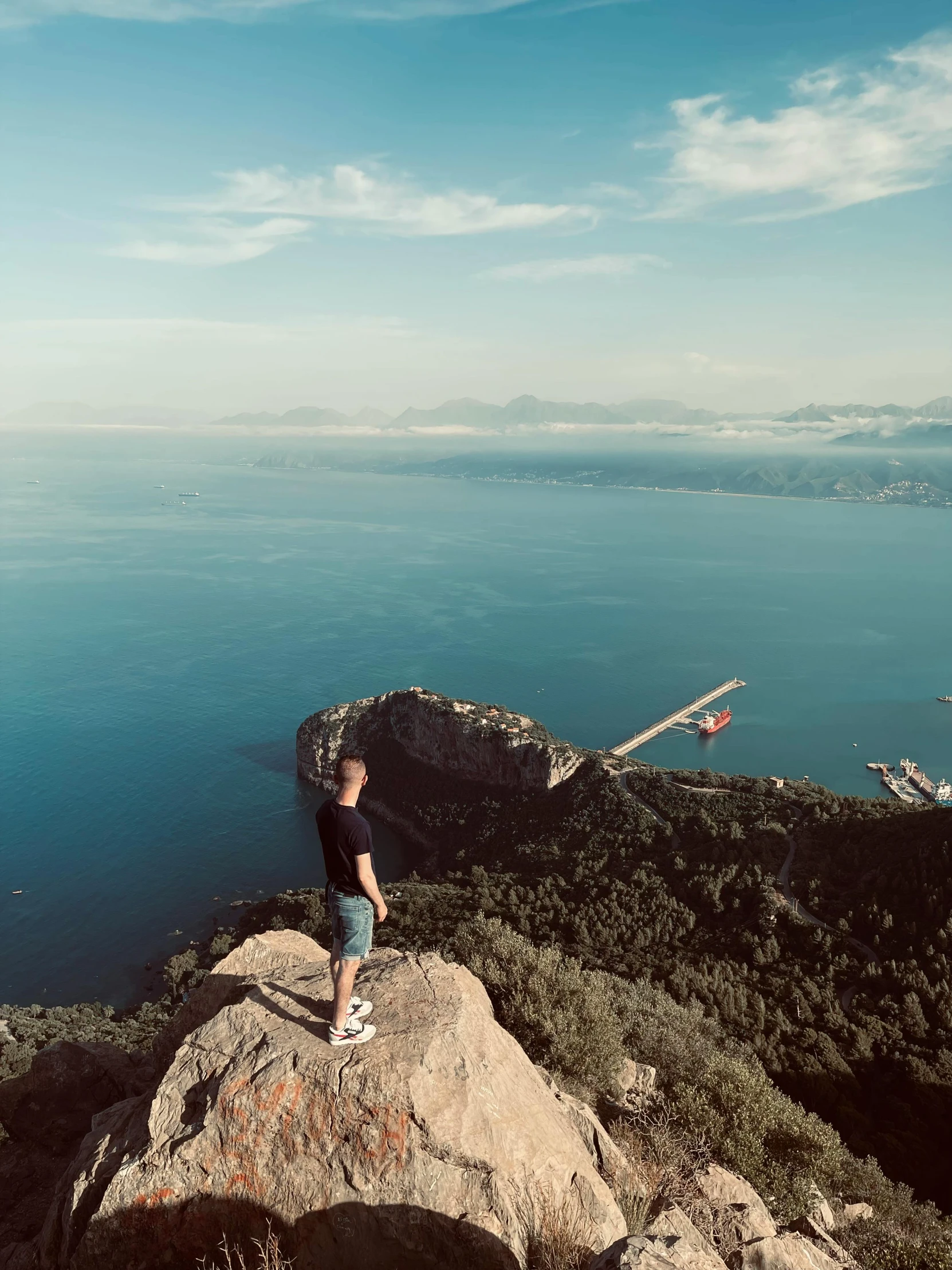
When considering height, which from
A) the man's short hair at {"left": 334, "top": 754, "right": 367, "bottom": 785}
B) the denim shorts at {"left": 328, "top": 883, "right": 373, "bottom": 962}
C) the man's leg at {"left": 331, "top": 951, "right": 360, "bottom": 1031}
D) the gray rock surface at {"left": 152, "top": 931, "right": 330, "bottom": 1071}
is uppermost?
the man's short hair at {"left": 334, "top": 754, "right": 367, "bottom": 785}

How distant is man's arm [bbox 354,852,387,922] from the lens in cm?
742

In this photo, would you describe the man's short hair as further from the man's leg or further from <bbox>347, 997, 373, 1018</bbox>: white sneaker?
<bbox>347, 997, 373, 1018</bbox>: white sneaker

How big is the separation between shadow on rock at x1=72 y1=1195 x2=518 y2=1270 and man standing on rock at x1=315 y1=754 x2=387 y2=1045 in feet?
5.20

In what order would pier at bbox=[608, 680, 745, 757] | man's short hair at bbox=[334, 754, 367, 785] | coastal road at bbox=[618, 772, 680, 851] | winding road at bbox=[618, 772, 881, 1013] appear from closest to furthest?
man's short hair at bbox=[334, 754, 367, 785], winding road at bbox=[618, 772, 881, 1013], coastal road at bbox=[618, 772, 680, 851], pier at bbox=[608, 680, 745, 757]

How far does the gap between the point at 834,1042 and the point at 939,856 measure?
43.6ft

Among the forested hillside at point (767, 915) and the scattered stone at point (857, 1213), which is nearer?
the scattered stone at point (857, 1213)

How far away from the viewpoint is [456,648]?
117 meters

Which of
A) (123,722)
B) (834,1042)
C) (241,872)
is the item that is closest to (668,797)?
(834,1042)

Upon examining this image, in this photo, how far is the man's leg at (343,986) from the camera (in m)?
7.79

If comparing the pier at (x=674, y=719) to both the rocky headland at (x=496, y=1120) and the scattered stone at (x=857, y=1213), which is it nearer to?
the rocky headland at (x=496, y=1120)

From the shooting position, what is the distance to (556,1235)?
6.71m

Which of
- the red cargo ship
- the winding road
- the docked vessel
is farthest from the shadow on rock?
the red cargo ship

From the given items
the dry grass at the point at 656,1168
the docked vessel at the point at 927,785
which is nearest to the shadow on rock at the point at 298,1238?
the dry grass at the point at 656,1168

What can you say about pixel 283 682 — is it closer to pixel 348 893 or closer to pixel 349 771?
pixel 348 893
